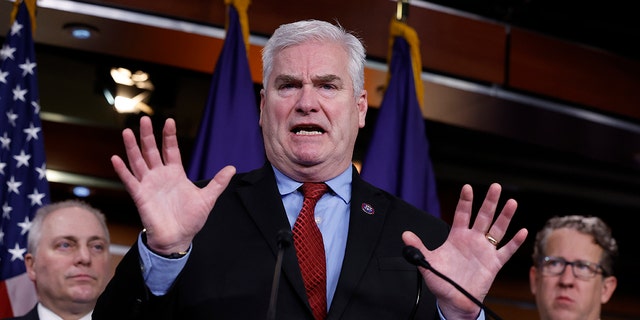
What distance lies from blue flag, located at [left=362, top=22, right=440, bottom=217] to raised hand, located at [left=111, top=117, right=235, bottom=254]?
6.86 ft

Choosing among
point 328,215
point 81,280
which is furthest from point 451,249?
point 81,280

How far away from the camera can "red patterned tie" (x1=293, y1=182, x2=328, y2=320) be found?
190 centimetres

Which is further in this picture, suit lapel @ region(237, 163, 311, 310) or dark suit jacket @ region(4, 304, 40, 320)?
dark suit jacket @ region(4, 304, 40, 320)

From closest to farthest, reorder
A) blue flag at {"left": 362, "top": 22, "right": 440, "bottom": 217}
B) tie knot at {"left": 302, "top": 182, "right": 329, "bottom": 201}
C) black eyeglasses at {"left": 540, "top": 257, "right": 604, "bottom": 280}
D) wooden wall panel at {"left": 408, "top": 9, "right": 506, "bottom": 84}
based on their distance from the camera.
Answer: tie knot at {"left": 302, "top": 182, "right": 329, "bottom": 201}
black eyeglasses at {"left": 540, "top": 257, "right": 604, "bottom": 280}
blue flag at {"left": 362, "top": 22, "right": 440, "bottom": 217}
wooden wall panel at {"left": 408, "top": 9, "right": 506, "bottom": 84}

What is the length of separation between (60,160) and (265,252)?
3528 millimetres

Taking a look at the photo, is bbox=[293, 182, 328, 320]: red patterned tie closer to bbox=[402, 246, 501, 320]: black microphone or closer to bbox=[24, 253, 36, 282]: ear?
bbox=[402, 246, 501, 320]: black microphone

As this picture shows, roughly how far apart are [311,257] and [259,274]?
5.0 inches

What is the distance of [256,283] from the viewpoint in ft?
6.18

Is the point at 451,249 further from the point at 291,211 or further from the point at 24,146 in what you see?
the point at 24,146

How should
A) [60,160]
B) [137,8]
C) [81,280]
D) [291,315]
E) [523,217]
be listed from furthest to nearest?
[523,217]
[60,160]
[137,8]
[81,280]
[291,315]

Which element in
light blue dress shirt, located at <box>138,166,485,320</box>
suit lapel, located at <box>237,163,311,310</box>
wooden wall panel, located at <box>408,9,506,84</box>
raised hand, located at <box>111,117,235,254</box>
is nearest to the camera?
raised hand, located at <box>111,117,235,254</box>

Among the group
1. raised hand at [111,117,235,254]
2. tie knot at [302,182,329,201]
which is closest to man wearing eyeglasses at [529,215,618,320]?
tie knot at [302,182,329,201]

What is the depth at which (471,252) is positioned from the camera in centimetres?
194

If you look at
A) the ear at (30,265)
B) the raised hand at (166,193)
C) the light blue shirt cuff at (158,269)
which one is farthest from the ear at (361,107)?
the ear at (30,265)
